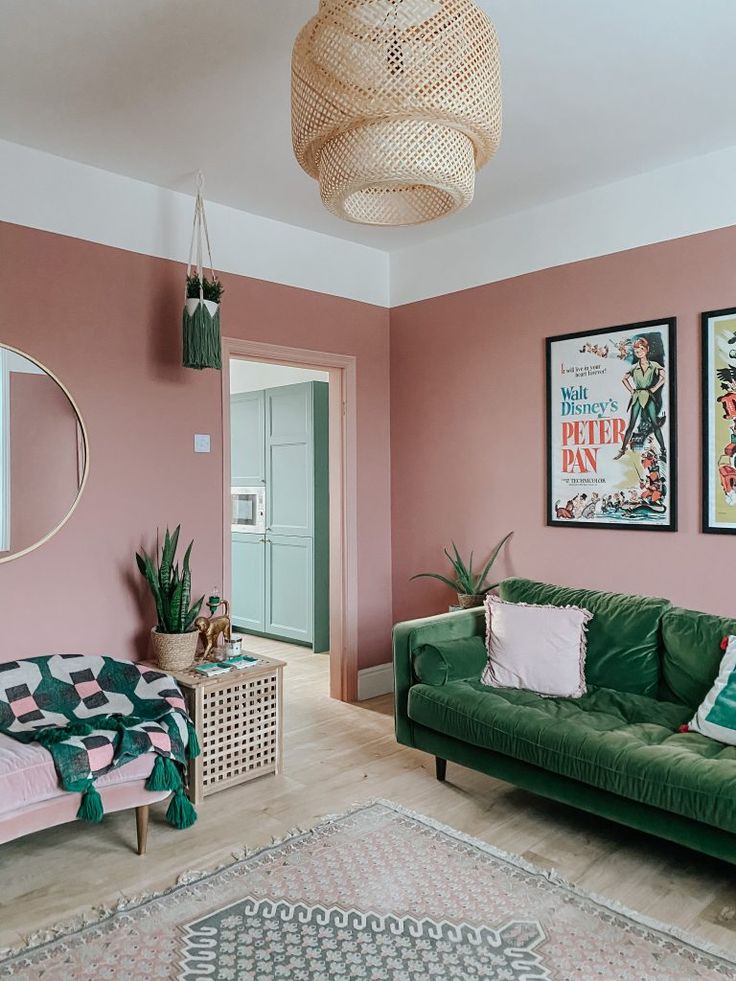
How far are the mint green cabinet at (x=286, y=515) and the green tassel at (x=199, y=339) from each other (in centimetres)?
222

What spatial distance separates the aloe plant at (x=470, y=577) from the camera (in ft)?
13.9

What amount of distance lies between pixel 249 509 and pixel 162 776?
383 centimetres

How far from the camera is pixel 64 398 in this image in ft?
11.2

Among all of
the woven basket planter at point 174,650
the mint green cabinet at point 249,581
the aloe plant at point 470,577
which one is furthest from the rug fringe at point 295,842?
the mint green cabinet at point 249,581

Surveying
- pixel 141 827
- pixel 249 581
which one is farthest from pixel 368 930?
pixel 249 581

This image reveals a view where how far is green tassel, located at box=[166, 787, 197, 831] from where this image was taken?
2943mm

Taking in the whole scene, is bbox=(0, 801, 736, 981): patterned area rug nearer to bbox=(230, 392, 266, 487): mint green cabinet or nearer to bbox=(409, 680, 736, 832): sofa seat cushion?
bbox=(409, 680, 736, 832): sofa seat cushion

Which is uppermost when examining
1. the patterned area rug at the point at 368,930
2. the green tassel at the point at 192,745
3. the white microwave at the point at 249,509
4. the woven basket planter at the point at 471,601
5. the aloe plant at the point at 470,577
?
the white microwave at the point at 249,509

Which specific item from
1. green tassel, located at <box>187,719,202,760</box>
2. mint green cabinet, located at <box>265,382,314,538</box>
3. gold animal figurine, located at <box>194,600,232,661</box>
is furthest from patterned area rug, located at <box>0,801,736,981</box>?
mint green cabinet, located at <box>265,382,314,538</box>

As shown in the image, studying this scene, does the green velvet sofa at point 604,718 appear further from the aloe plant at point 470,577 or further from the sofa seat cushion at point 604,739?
the aloe plant at point 470,577

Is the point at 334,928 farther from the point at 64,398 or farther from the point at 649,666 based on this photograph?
the point at 64,398

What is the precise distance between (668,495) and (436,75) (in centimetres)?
237

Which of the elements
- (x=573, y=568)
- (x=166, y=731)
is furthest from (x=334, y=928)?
(x=573, y=568)

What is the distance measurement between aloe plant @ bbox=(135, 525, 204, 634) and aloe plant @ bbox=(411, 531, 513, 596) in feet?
4.71
